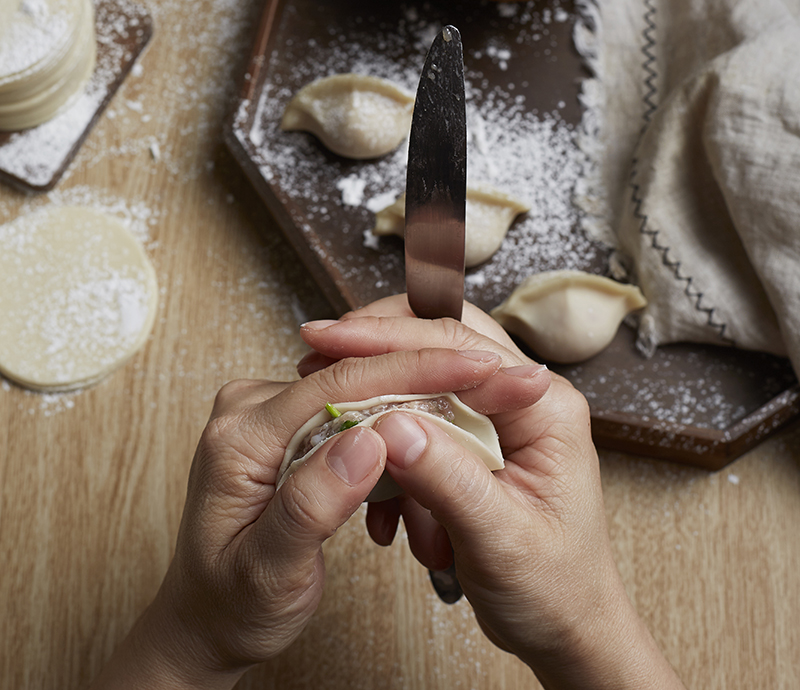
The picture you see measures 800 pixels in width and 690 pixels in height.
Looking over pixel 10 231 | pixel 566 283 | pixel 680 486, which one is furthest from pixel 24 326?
pixel 680 486

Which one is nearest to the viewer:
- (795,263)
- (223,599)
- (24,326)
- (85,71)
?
(223,599)

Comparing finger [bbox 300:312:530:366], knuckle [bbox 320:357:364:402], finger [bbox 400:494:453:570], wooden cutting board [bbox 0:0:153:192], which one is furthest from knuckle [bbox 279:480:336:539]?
wooden cutting board [bbox 0:0:153:192]

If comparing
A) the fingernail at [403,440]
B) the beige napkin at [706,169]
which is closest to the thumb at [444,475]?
the fingernail at [403,440]

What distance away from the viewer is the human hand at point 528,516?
0.57m

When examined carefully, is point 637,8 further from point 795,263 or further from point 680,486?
point 680,486

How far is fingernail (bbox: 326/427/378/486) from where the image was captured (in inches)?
21.5

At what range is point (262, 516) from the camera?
0.57 m

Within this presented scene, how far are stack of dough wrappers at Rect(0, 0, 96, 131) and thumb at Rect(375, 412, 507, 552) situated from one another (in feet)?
2.89

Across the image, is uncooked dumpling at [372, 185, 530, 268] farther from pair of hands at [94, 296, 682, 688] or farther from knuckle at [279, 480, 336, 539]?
knuckle at [279, 480, 336, 539]

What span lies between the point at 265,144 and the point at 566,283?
54 cm

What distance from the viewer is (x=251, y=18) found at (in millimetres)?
1266

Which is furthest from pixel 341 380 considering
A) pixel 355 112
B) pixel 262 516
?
pixel 355 112

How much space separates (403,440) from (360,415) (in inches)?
→ 2.6

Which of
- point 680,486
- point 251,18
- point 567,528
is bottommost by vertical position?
point 680,486
